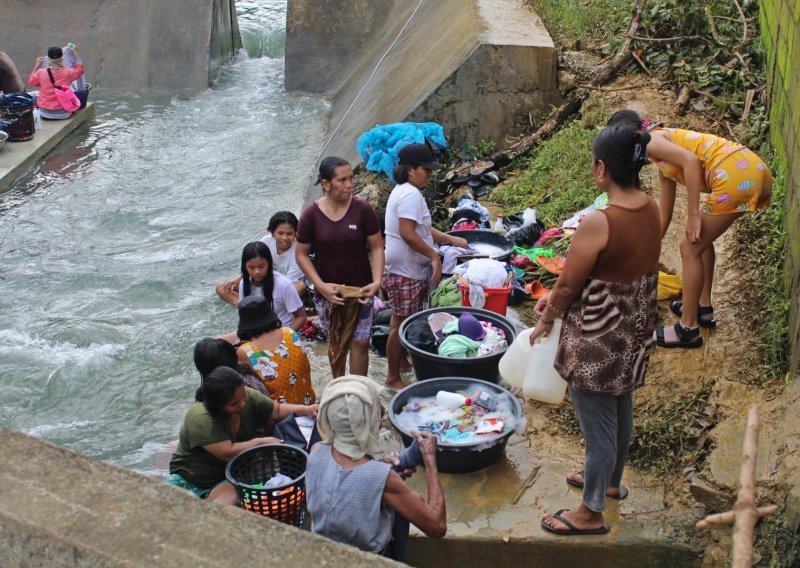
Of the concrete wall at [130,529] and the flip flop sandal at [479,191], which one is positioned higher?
the concrete wall at [130,529]

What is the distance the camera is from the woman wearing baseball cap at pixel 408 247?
224 inches

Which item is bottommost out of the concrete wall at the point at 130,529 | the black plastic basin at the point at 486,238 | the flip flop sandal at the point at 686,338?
the black plastic basin at the point at 486,238

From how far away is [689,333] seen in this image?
5352mm

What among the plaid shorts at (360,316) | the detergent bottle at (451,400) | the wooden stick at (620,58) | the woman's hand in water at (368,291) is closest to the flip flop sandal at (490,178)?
the wooden stick at (620,58)

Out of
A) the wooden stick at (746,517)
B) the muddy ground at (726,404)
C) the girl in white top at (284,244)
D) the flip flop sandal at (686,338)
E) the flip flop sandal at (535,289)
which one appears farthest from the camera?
the flip flop sandal at (535,289)

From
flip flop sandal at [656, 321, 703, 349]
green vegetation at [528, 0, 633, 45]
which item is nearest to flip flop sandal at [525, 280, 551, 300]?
flip flop sandal at [656, 321, 703, 349]

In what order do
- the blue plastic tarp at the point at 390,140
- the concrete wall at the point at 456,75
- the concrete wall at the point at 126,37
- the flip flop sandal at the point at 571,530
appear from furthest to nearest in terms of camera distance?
the concrete wall at the point at 126,37, the concrete wall at the point at 456,75, the blue plastic tarp at the point at 390,140, the flip flop sandal at the point at 571,530

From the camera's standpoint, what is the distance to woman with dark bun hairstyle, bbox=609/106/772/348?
502 centimetres

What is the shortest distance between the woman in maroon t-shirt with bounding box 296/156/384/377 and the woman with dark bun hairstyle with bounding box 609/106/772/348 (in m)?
1.74

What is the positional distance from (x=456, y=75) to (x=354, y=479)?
6440 millimetres

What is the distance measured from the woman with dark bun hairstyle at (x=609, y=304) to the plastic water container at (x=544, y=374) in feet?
0.66

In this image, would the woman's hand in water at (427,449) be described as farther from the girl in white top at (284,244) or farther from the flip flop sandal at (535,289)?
the flip flop sandal at (535,289)

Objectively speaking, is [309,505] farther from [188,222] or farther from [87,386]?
[188,222]

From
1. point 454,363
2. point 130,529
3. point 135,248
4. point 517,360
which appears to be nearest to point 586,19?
point 135,248
